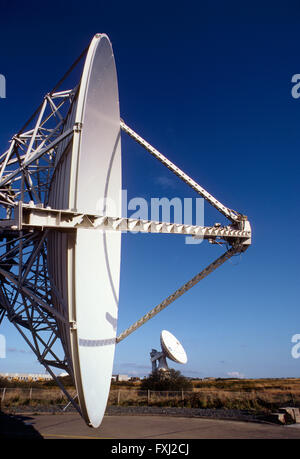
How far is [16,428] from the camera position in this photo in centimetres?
1966

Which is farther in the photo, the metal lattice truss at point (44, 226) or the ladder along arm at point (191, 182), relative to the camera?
the ladder along arm at point (191, 182)

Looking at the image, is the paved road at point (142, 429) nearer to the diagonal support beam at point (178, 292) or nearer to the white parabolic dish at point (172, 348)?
the diagonal support beam at point (178, 292)

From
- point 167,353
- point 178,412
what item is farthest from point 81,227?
point 167,353

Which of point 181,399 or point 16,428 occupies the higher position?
point 16,428

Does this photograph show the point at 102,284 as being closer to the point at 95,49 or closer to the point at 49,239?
the point at 49,239

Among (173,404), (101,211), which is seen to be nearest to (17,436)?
(101,211)

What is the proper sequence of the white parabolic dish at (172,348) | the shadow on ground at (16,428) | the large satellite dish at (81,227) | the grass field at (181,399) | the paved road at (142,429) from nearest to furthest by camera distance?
the large satellite dish at (81,227)
the shadow on ground at (16,428)
the paved road at (142,429)
the grass field at (181,399)
the white parabolic dish at (172,348)

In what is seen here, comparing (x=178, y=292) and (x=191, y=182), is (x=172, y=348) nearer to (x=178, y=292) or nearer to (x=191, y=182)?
(x=178, y=292)

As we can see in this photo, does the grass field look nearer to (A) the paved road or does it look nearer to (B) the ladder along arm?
(A) the paved road

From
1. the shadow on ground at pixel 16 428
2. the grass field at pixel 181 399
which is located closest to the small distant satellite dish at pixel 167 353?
the grass field at pixel 181 399

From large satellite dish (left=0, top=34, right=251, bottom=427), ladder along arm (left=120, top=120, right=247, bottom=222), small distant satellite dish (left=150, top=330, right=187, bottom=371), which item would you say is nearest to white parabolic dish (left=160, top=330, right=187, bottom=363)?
small distant satellite dish (left=150, top=330, right=187, bottom=371)

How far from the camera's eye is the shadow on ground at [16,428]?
17281mm

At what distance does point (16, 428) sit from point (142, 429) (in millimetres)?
6561

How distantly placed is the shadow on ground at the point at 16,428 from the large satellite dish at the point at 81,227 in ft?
18.3
